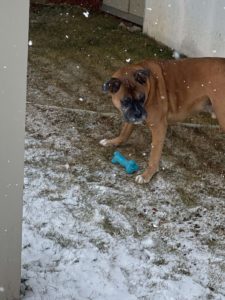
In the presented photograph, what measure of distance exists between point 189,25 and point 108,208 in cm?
443

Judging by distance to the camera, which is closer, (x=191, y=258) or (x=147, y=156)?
(x=191, y=258)

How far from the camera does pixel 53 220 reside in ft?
10.8

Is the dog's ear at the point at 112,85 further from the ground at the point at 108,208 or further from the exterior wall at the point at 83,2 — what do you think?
the exterior wall at the point at 83,2

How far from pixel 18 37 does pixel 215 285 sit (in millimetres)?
1722

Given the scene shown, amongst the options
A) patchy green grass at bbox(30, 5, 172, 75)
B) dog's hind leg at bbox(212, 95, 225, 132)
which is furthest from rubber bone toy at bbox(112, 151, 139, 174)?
patchy green grass at bbox(30, 5, 172, 75)

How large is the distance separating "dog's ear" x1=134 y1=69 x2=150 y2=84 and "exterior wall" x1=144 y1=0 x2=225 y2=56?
9.18 feet

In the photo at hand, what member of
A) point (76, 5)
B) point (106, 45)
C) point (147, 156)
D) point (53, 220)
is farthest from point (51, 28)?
point (53, 220)

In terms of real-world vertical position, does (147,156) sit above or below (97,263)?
below

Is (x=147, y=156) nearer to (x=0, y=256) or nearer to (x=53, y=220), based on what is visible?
(x=53, y=220)

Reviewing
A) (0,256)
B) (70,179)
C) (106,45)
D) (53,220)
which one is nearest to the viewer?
(0,256)

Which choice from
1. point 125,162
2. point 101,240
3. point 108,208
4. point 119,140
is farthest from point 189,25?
point 101,240

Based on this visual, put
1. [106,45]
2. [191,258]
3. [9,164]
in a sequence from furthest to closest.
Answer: [106,45] → [191,258] → [9,164]

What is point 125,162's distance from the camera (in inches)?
163

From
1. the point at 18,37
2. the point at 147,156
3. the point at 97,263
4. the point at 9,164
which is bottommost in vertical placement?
the point at 147,156
